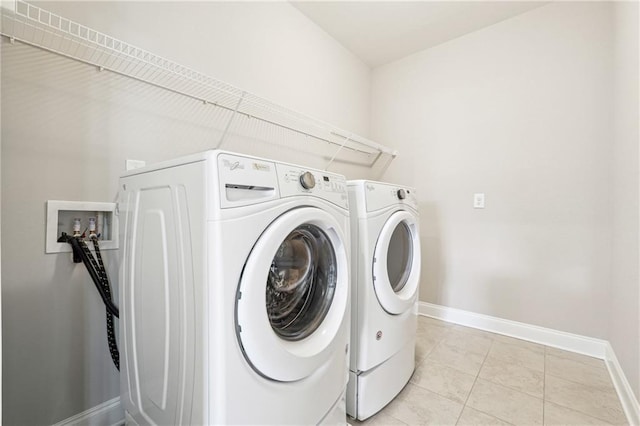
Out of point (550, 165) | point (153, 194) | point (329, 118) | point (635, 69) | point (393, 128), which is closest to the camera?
point (153, 194)

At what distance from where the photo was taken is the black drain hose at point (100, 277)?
112 centimetres

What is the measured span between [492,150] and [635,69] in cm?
92

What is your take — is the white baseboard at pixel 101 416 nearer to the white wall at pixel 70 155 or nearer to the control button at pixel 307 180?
the white wall at pixel 70 155

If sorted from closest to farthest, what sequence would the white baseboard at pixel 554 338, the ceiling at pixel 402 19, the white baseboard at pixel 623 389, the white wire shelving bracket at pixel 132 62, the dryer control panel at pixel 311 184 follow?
the dryer control panel at pixel 311 184 < the white wire shelving bracket at pixel 132 62 < the white baseboard at pixel 623 389 < the white baseboard at pixel 554 338 < the ceiling at pixel 402 19

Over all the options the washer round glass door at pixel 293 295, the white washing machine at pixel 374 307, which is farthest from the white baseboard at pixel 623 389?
the washer round glass door at pixel 293 295

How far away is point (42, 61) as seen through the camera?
109 centimetres

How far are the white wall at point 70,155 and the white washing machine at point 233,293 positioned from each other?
0.20 metres

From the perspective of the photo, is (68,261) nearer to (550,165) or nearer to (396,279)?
(396,279)

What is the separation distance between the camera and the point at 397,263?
62.3 inches

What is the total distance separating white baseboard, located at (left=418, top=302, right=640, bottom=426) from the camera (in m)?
1.37

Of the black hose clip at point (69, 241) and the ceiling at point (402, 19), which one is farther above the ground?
the ceiling at point (402, 19)

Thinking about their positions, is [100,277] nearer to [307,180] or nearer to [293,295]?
[293,295]

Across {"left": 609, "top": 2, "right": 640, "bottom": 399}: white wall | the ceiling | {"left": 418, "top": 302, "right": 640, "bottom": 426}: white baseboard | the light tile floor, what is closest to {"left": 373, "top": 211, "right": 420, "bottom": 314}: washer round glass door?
the light tile floor

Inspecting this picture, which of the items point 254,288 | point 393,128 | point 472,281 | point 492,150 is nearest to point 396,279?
point 254,288
